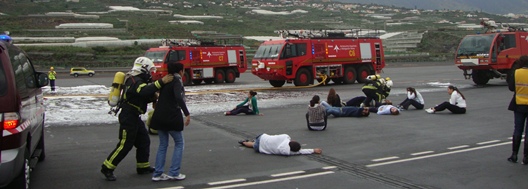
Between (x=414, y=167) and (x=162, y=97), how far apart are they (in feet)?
13.2

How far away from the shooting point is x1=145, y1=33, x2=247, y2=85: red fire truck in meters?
31.7

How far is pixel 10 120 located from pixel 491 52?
78.0 feet

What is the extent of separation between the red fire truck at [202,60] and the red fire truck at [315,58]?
4846 millimetres

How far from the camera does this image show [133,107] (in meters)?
8.05

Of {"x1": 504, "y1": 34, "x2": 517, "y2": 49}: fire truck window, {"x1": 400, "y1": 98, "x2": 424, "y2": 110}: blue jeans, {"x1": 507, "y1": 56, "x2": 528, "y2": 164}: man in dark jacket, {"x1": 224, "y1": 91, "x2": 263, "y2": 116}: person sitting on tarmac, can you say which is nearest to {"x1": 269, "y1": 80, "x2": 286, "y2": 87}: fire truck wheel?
{"x1": 504, "y1": 34, "x2": 517, "y2": 49}: fire truck window

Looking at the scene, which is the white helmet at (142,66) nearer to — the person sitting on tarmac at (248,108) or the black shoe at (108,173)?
the black shoe at (108,173)

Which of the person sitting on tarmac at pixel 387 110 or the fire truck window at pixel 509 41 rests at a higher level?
the fire truck window at pixel 509 41

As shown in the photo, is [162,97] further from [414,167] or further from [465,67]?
[465,67]

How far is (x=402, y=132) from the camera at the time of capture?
486 inches

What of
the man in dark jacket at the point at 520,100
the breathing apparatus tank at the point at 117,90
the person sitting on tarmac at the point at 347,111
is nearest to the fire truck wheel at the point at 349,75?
the person sitting on tarmac at the point at 347,111

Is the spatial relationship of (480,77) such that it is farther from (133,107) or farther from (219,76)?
(133,107)

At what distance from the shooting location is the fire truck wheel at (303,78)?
92.7 ft

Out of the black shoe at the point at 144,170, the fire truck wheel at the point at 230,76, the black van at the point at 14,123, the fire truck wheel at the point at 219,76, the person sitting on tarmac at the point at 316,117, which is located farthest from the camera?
the fire truck wheel at the point at 230,76

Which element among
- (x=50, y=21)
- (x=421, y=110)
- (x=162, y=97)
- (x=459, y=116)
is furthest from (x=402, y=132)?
(x=50, y=21)
